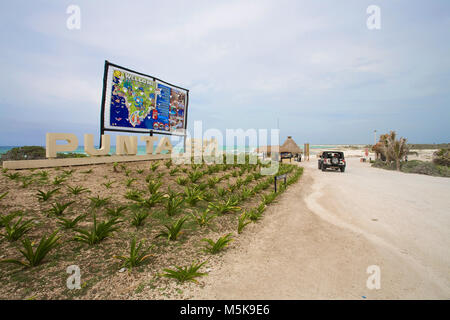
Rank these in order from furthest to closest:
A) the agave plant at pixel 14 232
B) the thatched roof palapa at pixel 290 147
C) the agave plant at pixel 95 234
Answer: the thatched roof palapa at pixel 290 147 < the agave plant at pixel 95 234 < the agave plant at pixel 14 232

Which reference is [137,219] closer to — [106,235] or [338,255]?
[106,235]

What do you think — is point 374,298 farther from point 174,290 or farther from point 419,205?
point 419,205

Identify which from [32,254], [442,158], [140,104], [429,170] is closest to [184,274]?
[32,254]

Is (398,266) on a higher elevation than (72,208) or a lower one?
lower

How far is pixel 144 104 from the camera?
12.0m

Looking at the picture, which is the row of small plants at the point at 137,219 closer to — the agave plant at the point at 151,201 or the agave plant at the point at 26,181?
the agave plant at the point at 151,201

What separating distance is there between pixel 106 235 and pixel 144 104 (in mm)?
9895

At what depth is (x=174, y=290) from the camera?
2.73 metres

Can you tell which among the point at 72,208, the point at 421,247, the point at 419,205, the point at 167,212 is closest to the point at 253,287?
the point at 167,212

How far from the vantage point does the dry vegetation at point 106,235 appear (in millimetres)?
2752

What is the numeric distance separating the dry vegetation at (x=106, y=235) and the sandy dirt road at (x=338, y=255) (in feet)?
1.63

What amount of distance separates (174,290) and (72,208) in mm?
3903

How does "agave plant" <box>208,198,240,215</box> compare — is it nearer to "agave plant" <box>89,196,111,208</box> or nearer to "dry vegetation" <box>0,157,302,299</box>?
"dry vegetation" <box>0,157,302,299</box>

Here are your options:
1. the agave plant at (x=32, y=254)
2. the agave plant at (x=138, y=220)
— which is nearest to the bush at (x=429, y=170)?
the agave plant at (x=138, y=220)
